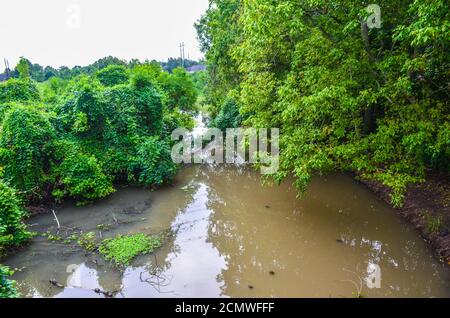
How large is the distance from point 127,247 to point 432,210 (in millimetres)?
7725

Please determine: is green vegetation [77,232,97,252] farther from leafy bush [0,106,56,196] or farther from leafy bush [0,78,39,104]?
leafy bush [0,78,39,104]

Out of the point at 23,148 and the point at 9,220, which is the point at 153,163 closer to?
the point at 23,148

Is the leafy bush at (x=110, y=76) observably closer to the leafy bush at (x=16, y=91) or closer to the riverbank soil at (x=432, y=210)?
the leafy bush at (x=16, y=91)

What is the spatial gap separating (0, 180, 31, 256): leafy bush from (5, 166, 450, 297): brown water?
41 cm

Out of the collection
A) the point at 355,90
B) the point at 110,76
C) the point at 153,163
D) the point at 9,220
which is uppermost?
the point at 110,76

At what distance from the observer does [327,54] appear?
779 cm

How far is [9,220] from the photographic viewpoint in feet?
24.1

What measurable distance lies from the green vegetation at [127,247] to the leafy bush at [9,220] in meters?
1.95

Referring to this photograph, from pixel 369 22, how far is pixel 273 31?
7.09 ft

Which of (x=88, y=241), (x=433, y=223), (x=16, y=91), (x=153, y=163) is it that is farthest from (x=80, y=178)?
(x=433, y=223)

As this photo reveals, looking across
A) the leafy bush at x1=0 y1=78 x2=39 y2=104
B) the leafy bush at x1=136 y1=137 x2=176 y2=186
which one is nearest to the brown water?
the leafy bush at x1=136 y1=137 x2=176 y2=186

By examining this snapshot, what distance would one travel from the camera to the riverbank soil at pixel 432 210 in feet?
24.2

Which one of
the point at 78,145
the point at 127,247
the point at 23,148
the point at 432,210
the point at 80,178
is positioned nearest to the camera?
the point at 127,247
